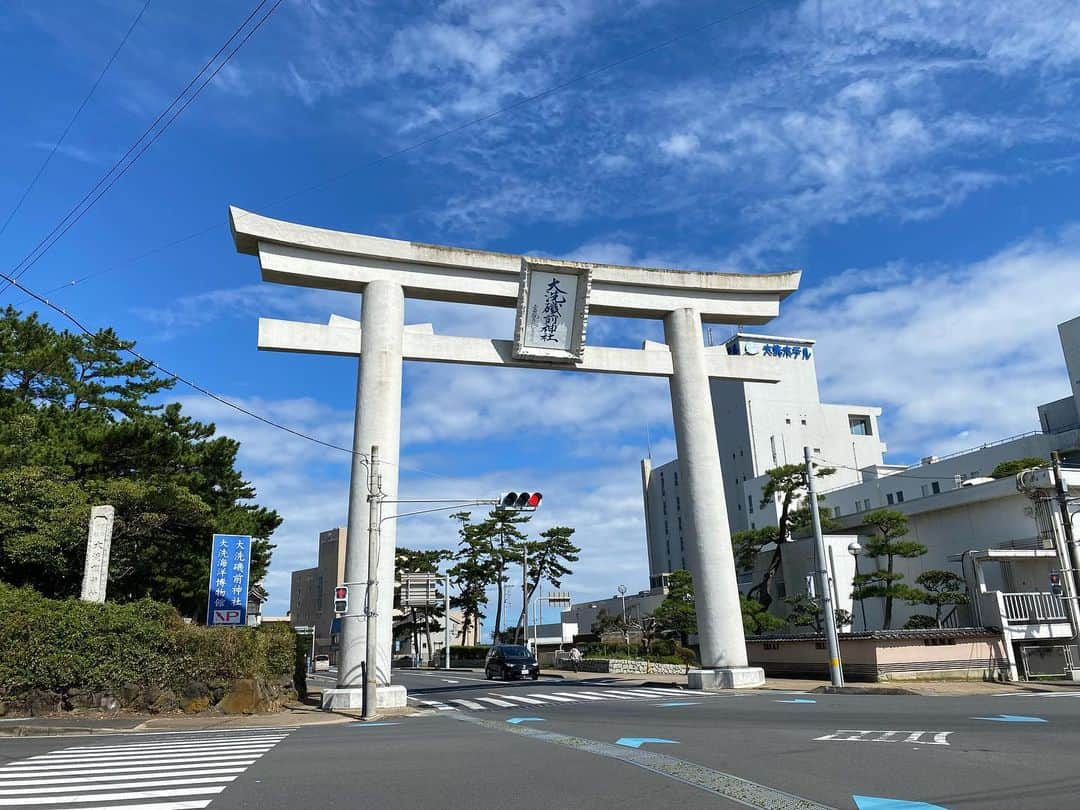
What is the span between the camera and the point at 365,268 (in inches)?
873

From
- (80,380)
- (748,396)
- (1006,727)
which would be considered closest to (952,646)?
(1006,727)

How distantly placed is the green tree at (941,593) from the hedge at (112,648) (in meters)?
23.5

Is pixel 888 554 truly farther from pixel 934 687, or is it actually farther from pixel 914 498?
pixel 914 498

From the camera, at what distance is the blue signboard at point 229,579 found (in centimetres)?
2379

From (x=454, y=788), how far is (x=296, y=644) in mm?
15322

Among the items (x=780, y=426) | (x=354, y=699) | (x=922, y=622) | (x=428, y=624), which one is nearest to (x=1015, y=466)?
(x=922, y=622)

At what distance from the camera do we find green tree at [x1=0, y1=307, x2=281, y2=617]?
2159 centimetres

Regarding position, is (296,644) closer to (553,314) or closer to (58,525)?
(58,525)

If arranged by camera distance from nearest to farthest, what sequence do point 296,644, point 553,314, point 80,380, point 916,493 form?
point 296,644, point 553,314, point 80,380, point 916,493

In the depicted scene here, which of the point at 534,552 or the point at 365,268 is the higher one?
the point at 365,268

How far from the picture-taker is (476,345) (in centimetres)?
2348

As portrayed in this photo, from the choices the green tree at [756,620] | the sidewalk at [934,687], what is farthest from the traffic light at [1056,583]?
the green tree at [756,620]

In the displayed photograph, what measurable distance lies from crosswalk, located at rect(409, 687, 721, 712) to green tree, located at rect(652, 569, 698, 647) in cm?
1216

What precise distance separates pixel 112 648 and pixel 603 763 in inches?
568
